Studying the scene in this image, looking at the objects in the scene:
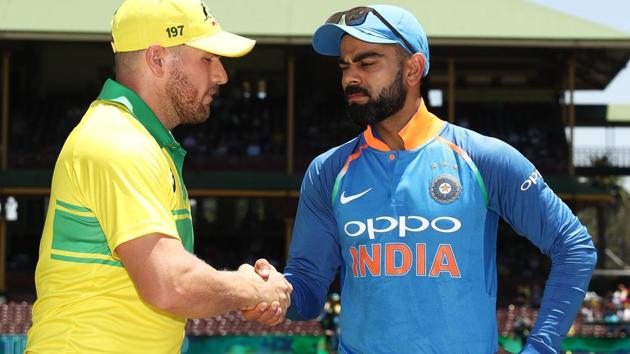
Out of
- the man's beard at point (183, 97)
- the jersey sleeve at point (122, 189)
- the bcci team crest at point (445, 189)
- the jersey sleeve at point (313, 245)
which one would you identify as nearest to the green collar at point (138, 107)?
the man's beard at point (183, 97)

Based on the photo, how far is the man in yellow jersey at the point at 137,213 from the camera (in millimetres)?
3434

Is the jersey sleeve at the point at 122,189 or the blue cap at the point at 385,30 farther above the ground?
the blue cap at the point at 385,30

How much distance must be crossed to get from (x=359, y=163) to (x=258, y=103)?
2925 centimetres

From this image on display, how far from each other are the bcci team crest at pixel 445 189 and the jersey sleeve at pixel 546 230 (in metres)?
0.12

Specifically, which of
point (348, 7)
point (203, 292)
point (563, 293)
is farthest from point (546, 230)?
point (348, 7)

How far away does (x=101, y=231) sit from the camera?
3.58m

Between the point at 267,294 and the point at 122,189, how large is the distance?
32.3 inches

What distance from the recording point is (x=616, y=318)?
21625mm

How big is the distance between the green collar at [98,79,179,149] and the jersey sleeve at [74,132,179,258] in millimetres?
312

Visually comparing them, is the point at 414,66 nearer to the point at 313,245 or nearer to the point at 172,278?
the point at 313,245

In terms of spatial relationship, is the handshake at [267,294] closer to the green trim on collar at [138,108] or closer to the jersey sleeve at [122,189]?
the green trim on collar at [138,108]

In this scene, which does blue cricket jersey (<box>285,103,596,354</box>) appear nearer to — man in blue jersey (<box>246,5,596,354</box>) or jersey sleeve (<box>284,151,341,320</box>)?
man in blue jersey (<box>246,5,596,354</box>)

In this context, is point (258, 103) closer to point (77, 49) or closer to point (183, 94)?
point (77, 49)

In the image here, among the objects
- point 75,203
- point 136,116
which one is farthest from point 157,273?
point 136,116
